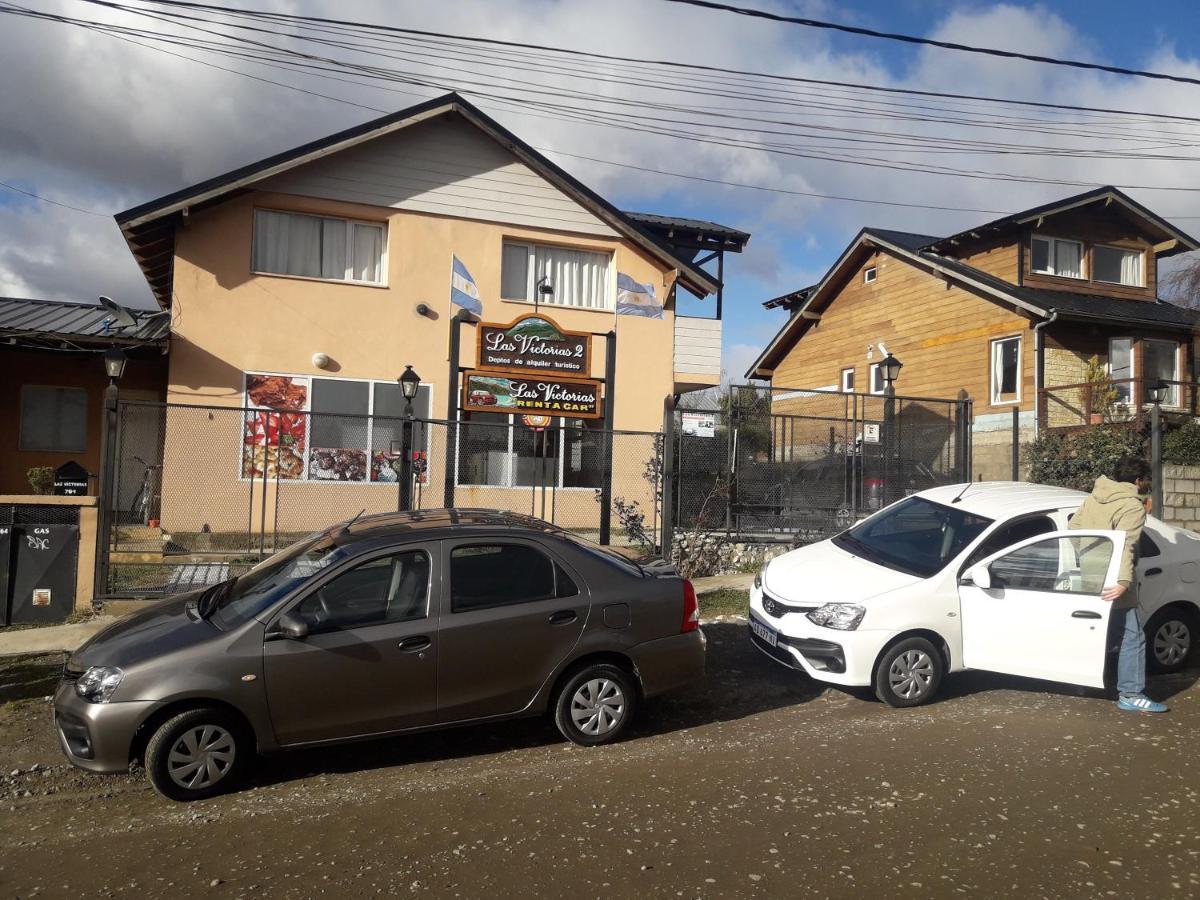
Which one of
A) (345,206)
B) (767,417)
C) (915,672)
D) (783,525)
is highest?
(345,206)

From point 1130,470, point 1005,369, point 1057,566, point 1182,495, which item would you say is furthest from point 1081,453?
point 1057,566

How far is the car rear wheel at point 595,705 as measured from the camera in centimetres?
559

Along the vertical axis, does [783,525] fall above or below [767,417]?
below

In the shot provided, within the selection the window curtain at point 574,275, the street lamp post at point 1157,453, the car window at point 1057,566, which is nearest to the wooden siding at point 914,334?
the street lamp post at point 1157,453

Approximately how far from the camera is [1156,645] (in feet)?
24.4

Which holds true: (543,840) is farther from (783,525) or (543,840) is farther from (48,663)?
→ (783,525)

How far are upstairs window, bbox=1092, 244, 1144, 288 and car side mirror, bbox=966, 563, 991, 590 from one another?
18.2 meters

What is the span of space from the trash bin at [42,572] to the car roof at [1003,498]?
8589 millimetres

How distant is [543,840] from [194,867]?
160cm

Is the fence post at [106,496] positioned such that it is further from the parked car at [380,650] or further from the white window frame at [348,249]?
the white window frame at [348,249]

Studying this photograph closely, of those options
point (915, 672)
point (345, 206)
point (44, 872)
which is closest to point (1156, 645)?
point (915, 672)

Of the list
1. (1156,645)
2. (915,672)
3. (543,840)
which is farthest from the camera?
(1156,645)

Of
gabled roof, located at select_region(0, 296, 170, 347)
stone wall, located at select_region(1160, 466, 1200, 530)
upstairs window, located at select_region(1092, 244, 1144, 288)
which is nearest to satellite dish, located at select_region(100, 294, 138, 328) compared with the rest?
gabled roof, located at select_region(0, 296, 170, 347)

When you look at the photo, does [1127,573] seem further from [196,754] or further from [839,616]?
[196,754]
